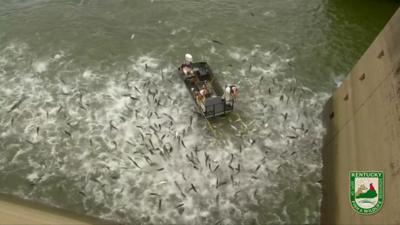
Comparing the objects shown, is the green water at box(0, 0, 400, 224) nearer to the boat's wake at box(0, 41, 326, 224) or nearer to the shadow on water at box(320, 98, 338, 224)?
the boat's wake at box(0, 41, 326, 224)

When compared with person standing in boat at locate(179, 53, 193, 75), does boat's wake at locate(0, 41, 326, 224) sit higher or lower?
lower

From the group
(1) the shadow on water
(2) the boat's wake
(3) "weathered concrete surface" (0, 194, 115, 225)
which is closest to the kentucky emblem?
(1) the shadow on water

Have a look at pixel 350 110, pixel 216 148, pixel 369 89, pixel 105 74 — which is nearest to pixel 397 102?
pixel 369 89

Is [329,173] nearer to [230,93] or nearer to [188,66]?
[230,93]

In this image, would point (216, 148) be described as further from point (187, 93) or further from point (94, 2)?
point (94, 2)

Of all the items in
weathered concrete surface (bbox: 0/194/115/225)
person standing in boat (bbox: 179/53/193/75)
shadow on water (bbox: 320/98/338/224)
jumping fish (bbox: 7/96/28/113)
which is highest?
person standing in boat (bbox: 179/53/193/75)

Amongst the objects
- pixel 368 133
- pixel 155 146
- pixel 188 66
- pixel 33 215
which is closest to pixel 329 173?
pixel 368 133
